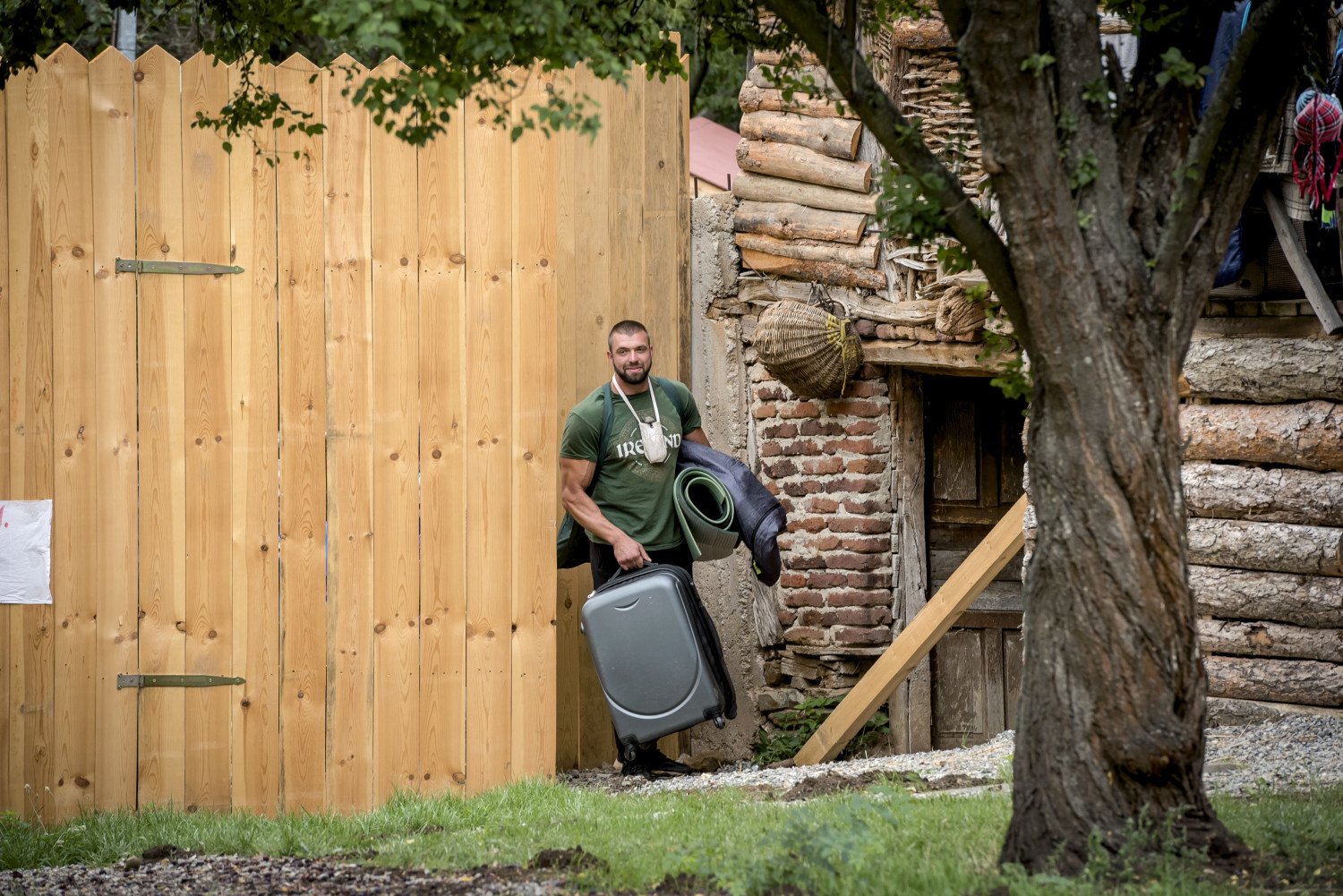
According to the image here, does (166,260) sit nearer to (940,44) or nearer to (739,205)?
(739,205)

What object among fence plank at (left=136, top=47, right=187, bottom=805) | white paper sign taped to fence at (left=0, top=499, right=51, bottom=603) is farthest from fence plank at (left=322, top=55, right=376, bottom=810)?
white paper sign taped to fence at (left=0, top=499, right=51, bottom=603)

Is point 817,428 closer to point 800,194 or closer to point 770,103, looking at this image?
point 800,194

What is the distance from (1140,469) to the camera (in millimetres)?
3348

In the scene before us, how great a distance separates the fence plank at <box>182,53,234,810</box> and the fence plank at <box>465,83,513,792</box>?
92 centimetres

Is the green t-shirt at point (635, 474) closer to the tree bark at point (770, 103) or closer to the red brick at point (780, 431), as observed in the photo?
the red brick at point (780, 431)

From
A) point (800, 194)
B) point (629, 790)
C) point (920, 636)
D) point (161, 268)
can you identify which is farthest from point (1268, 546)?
point (161, 268)

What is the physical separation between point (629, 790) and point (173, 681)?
1.84 meters

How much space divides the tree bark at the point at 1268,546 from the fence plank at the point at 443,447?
3128 millimetres

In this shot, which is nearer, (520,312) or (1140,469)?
(1140,469)

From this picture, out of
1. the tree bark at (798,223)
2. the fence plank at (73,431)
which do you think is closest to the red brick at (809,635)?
the tree bark at (798,223)

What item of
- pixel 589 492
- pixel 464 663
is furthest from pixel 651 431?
pixel 464 663

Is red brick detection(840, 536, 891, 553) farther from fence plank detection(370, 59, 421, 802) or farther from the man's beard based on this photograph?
fence plank detection(370, 59, 421, 802)

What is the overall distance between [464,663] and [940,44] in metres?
4.00

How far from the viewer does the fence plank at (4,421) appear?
17.3 ft
